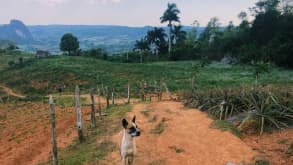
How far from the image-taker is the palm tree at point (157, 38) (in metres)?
64.8

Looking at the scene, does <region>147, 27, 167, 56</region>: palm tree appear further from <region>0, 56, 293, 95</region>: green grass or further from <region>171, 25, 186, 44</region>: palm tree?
<region>0, 56, 293, 95</region>: green grass

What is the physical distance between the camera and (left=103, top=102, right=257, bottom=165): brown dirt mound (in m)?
9.30

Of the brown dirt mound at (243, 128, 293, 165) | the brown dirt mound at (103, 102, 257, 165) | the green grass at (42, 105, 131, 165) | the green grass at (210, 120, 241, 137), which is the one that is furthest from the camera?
the green grass at (210, 120, 241, 137)

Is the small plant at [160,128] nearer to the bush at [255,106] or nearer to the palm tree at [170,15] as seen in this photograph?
the bush at [255,106]

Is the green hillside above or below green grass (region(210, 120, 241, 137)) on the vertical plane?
below

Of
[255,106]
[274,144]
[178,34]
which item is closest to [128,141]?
[274,144]

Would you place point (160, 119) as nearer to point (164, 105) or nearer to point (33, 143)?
point (164, 105)

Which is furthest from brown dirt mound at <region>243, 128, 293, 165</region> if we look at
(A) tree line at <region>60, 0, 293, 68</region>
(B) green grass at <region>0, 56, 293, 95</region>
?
(A) tree line at <region>60, 0, 293, 68</region>

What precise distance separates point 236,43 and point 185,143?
4719cm

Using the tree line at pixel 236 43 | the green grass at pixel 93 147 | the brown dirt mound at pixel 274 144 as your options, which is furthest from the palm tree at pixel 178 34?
the brown dirt mound at pixel 274 144

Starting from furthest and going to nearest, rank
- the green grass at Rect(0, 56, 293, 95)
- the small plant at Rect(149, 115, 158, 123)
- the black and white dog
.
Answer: the green grass at Rect(0, 56, 293, 95) → the small plant at Rect(149, 115, 158, 123) → the black and white dog

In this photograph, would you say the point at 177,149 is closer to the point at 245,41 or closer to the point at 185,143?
the point at 185,143

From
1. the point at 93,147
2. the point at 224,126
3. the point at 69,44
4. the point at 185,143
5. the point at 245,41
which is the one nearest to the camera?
the point at 185,143

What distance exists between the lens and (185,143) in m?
10.7
